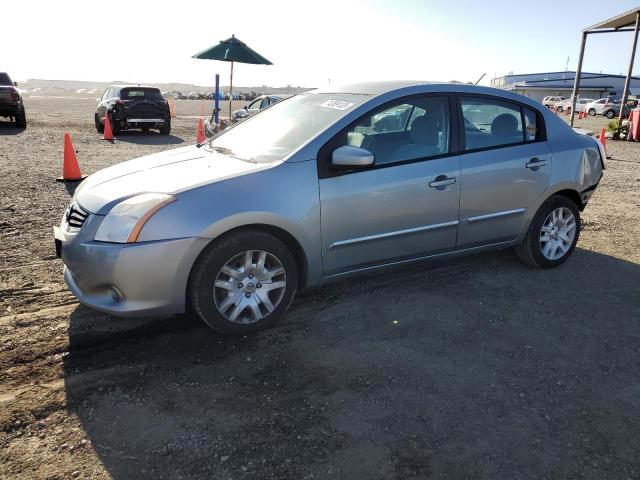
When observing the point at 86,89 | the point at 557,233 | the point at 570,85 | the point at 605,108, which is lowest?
the point at 557,233

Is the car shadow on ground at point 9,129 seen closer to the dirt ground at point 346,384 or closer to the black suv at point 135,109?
the black suv at point 135,109

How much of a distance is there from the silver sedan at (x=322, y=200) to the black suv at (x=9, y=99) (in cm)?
1442

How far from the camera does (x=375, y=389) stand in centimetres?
299

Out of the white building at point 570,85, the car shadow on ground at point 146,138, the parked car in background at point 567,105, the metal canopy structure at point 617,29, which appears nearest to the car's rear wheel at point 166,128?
the car shadow on ground at point 146,138

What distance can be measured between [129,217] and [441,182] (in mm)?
2315

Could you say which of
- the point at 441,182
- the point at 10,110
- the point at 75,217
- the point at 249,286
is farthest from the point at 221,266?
the point at 10,110

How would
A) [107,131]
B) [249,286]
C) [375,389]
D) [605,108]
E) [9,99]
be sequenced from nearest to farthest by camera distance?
1. [375,389]
2. [249,286]
3. [107,131]
4. [9,99]
5. [605,108]

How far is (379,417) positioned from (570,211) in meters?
3.27

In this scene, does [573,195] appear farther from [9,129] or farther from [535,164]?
[9,129]

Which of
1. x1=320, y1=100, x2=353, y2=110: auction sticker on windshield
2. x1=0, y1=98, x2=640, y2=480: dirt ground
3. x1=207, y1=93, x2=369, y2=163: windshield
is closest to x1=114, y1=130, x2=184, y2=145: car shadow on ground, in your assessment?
x1=0, y1=98, x2=640, y2=480: dirt ground

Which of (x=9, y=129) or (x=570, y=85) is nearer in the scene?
(x=9, y=129)

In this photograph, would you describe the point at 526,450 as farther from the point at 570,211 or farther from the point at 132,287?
the point at 570,211

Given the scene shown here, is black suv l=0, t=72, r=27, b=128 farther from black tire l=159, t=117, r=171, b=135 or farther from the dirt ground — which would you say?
the dirt ground

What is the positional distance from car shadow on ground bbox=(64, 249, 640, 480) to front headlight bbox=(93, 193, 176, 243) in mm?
745
